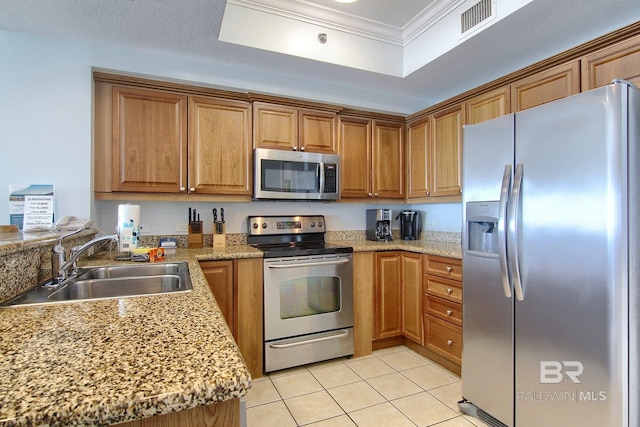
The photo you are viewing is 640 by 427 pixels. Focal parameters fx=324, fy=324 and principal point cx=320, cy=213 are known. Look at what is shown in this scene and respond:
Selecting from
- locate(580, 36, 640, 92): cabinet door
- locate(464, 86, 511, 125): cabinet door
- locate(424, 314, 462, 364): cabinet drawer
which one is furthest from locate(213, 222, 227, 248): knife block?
locate(580, 36, 640, 92): cabinet door

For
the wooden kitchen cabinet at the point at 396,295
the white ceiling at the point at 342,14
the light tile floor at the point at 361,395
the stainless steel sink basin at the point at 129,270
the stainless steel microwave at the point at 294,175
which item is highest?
the white ceiling at the point at 342,14

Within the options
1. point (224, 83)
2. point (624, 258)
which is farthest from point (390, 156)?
point (624, 258)

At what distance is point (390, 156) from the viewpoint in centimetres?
326

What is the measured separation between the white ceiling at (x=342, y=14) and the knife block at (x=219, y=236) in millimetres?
1361

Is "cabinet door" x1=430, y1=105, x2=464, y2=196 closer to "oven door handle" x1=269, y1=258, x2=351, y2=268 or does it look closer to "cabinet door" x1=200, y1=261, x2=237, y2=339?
"oven door handle" x1=269, y1=258, x2=351, y2=268

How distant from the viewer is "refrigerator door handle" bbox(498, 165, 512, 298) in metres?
1.63

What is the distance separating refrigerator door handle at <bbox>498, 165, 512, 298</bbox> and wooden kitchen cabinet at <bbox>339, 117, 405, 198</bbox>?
1556 millimetres

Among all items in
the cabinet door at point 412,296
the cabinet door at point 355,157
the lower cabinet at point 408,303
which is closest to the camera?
the lower cabinet at point 408,303

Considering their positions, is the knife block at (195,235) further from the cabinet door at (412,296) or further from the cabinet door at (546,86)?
the cabinet door at (546,86)

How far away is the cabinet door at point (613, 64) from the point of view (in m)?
1.68

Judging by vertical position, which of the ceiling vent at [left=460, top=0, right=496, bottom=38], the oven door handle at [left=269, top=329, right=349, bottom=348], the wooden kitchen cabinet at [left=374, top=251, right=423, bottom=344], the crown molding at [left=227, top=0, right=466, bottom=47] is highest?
the crown molding at [left=227, top=0, right=466, bottom=47]

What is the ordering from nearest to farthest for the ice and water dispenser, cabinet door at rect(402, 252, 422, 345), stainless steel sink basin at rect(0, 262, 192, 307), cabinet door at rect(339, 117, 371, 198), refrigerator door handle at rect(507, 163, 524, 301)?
stainless steel sink basin at rect(0, 262, 192, 307) < refrigerator door handle at rect(507, 163, 524, 301) < the ice and water dispenser < cabinet door at rect(402, 252, 422, 345) < cabinet door at rect(339, 117, 371, 198)

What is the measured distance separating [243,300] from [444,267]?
1496mm

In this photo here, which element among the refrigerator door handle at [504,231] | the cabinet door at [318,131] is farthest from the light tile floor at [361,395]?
the cabinet door at [318,131]
